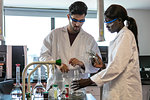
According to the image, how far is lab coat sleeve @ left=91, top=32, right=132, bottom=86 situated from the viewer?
1239 mm

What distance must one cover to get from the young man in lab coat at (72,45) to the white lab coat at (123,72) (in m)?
0.43

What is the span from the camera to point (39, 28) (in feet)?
13.4

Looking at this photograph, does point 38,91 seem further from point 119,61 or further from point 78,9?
point 78,9

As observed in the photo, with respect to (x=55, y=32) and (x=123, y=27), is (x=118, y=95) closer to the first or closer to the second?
(x=123, y=27)

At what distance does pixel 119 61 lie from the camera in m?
1.24

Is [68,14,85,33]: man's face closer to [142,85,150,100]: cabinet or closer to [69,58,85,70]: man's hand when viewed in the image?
[69,58,85,70]: man's hand

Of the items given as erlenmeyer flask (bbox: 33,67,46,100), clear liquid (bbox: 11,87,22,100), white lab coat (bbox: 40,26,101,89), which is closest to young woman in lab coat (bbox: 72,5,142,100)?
erlenmeyer flask (bbox: 33,67,46,100)

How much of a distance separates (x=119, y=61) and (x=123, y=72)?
9 cm

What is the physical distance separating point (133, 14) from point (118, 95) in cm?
338

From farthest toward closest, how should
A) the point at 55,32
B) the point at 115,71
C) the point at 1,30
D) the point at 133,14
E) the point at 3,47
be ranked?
the point at 133,14, the point at 3,47, the point at 1,30, the point at 55,32, the point at 115,71

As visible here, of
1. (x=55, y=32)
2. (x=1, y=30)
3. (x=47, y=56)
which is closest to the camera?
(x=47, y=56)

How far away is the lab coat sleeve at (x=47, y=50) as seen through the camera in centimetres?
175

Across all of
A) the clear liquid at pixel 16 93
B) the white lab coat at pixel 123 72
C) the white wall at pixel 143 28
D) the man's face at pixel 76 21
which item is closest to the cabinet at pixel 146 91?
the white wall at pixel 143 28

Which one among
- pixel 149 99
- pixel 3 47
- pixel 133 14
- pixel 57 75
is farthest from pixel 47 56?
pixel 133 14
